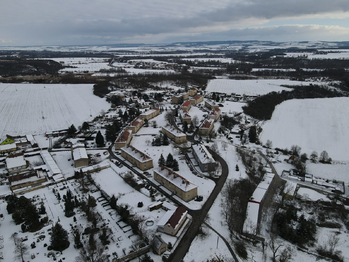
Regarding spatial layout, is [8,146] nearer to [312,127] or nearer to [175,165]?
[175,165]

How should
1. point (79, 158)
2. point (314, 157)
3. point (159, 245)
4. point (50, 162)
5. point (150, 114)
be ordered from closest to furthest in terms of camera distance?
point (159, 245), point (79, 158), point (50, 162), point (314, 157), point (150, 114)

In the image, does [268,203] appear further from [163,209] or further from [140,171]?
[140,171]

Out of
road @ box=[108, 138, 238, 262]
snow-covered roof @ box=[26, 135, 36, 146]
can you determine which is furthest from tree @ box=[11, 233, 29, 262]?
snow-covered roof @ box=[26, 135, 36, 146]

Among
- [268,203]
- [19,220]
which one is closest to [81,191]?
[19,220]

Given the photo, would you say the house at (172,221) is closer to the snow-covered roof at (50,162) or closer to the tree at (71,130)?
the snow-covered roof at (50,162)

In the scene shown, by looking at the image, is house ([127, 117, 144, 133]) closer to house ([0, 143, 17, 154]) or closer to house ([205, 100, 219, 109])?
house ([0, 143, 17, 154])

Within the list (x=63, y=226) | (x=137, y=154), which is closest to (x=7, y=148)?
(x=137, y=154)
